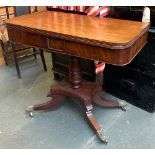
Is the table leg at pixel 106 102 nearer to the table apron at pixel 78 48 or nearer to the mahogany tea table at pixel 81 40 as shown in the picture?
the mahogany tea table at pixel 81 40

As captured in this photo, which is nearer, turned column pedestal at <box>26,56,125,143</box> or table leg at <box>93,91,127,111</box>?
turned column pedestal at <box>26,56,125,143</box>

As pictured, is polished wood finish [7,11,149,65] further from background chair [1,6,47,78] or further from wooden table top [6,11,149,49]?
background chair [1,6,47,78]

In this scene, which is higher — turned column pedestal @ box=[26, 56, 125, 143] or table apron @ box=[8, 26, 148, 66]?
table apron @ box=[8, 26, 148, 66]

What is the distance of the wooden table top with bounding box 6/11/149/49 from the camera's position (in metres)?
1.13

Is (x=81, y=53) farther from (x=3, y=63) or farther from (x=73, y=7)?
(x=3, y=63)

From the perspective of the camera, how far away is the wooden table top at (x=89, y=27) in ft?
3.70

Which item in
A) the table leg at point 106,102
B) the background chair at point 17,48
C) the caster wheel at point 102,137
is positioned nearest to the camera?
the caster wheel at point 102,137

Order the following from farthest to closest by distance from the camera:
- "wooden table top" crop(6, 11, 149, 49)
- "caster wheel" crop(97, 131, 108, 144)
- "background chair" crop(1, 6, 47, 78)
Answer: "background chair" crop(1, 6, 47, 78), "caster wheel" crop(97, 131, 108, 144), "wooden table top" crop(6, 11, 149, 49)

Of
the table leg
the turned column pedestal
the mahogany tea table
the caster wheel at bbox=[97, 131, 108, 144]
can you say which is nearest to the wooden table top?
the mahogany tea table

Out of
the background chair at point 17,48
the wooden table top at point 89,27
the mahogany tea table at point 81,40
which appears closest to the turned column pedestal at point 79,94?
the mahogany tea table at point 81,40

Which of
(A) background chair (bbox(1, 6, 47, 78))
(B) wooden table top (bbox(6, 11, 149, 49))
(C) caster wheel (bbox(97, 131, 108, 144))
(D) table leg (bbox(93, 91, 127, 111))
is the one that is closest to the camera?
(B) wooden table top (bbox(6, 11, 149, 49))

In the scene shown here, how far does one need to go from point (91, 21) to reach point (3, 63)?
5.45 ft

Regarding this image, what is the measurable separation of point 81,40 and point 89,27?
8.1 inches

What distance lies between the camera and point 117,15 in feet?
6.06
